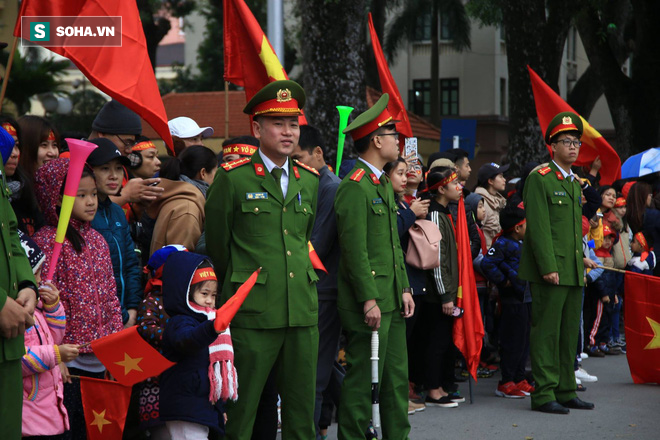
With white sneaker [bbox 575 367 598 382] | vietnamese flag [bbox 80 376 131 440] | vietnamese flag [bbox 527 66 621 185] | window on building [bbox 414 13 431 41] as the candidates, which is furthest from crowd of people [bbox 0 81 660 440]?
window on building [bbox 414 13 431 41]

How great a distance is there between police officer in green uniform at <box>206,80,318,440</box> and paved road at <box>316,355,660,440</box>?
6.57 ft

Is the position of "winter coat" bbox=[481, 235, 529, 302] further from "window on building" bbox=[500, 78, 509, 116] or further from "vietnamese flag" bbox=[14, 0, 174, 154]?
"window on building" bbox=[500, 78, 509, 116]

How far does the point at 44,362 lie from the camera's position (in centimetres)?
443

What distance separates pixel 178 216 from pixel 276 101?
1110mm

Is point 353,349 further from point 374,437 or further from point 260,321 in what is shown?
point 260,321

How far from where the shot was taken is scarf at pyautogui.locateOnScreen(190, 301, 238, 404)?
480 centimetres

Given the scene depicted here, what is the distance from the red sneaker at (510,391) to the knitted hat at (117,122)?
4.07 metres

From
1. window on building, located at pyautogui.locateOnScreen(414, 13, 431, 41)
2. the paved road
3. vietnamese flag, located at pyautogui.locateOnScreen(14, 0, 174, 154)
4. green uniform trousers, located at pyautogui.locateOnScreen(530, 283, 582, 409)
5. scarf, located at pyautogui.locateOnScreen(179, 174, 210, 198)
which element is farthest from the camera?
window on building, located at pyautogui.locateOnScreen(414, 13, 431, 41)

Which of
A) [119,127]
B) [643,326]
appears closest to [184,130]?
[119,127]

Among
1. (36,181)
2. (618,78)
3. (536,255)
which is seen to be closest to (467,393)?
(536,255)

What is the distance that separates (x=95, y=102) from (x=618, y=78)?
2102 cm

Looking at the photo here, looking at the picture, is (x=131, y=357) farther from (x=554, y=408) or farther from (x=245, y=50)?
(x=554, y=408)

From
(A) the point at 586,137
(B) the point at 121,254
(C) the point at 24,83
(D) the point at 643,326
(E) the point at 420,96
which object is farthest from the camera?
(E) the point at 420,96

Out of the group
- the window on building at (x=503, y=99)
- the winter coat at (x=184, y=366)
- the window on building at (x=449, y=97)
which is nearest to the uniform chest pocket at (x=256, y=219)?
the winter coat at (x=184, y=366)
